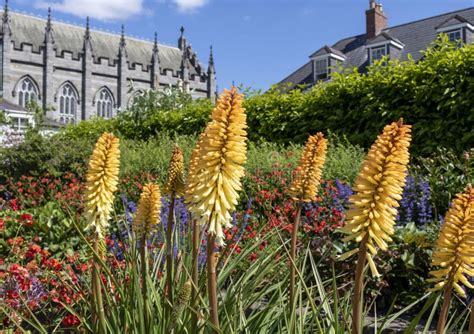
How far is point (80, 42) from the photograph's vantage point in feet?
175

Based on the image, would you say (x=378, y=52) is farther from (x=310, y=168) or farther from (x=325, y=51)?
(x=310, y=168)

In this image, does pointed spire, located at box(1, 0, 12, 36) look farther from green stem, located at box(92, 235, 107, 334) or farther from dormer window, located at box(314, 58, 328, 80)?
green stem, located at box(92, 235, 107, 334)

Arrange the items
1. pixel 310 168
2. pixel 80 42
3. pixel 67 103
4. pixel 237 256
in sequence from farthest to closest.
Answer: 1. pixel 80 42
2. pixel 67 103
3. pixel 237 256
4. pixel 310 168

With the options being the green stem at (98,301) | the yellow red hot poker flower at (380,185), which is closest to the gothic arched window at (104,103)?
the green stem at (98,301)

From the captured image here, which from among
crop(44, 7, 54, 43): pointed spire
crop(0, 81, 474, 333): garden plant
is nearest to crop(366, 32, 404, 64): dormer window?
crop(0, 81, 474, 333): garden plant

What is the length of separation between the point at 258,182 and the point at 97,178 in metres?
5.68

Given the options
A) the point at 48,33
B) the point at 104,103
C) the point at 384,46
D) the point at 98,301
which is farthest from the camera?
the point at 104,103

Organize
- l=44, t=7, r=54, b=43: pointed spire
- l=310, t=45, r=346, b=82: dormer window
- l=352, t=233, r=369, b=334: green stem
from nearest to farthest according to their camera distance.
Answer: l=352, t=233, r=369, b=334: green stem
l=310, t=45, r=346, b=82: dormer window
l=44, t=7, r=54, b=43: pointed spire

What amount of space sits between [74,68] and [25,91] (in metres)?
5.63

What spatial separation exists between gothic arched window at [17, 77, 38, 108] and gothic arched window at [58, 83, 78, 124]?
8.56 feet

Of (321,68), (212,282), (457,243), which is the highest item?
(321,68)

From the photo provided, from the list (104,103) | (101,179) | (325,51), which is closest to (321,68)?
(325,51)

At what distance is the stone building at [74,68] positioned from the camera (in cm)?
4650

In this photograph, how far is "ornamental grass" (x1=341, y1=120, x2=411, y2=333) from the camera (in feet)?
4.88
